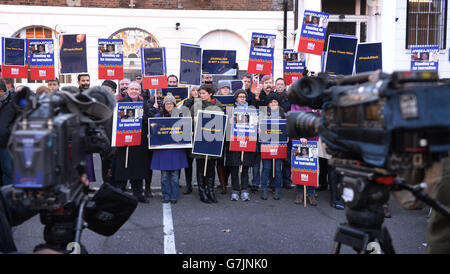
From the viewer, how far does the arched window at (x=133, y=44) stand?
15.1 m

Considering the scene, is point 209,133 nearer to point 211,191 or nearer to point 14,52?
point 211,191

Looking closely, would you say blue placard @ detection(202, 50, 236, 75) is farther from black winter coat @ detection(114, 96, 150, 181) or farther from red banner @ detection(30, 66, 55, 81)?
red banner @ detection(30, 66, 55, 81)

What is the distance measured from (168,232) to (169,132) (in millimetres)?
2147

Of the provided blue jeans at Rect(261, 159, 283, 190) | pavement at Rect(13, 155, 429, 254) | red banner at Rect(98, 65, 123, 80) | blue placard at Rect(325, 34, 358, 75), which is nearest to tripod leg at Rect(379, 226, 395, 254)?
pavement at Rect(13, 155, 429, 254)

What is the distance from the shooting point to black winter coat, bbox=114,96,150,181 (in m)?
7.17

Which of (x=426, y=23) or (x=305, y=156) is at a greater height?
(x=426, y=23)

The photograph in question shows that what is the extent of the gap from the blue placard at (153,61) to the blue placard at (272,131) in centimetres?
223

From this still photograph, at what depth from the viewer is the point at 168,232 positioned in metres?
5.52

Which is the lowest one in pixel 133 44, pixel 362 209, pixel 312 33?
pixel 362 209

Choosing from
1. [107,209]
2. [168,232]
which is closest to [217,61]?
[168,232]

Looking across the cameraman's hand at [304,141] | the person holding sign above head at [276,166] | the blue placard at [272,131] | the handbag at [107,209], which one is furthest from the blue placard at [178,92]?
the handbag at [107,209]

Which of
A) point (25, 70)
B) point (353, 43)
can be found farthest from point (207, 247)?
point (25, 70)

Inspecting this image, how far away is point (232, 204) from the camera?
7.05 meters

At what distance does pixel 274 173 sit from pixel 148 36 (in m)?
9.55
